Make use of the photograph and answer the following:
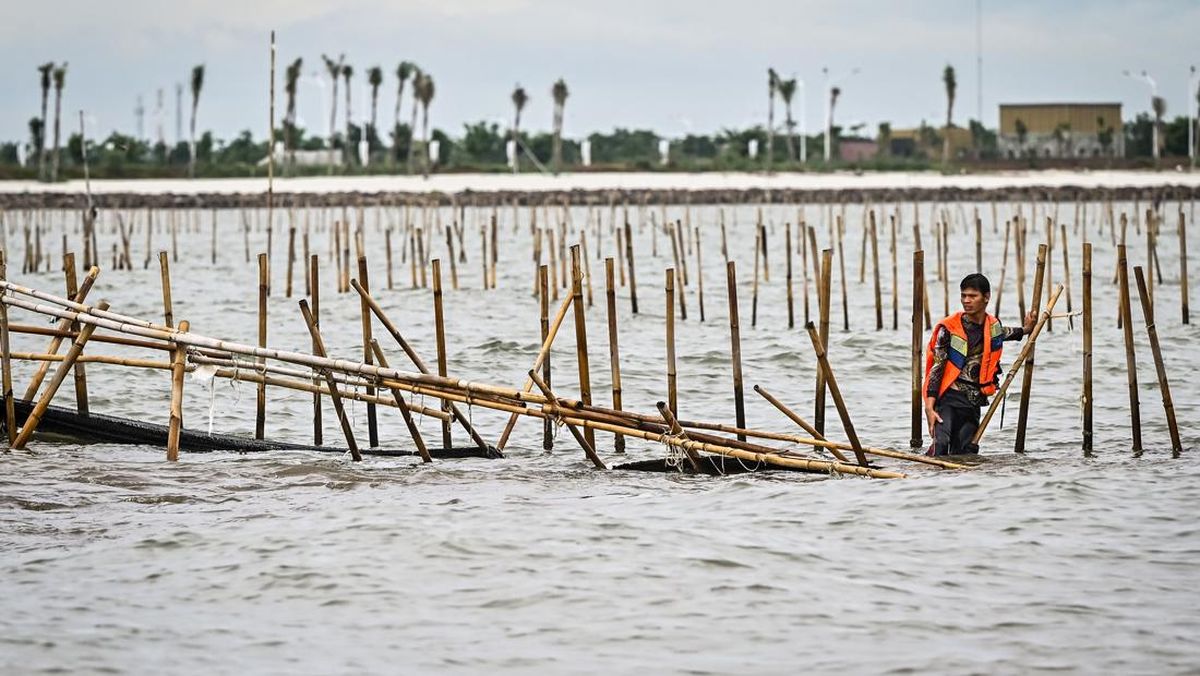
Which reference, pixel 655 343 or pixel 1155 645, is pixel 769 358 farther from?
pixel 1155 645

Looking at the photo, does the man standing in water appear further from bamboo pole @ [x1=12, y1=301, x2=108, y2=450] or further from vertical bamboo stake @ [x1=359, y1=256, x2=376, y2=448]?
bamboo pole @ [x1=12, y1=301, x2=108, y2=450]

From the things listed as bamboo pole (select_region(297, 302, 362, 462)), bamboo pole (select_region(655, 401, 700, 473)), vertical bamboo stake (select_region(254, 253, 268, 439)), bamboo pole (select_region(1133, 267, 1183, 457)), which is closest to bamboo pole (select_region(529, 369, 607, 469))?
bamboo pole (select_region(655, 401, 700, 473))

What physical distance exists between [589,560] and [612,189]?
5593cm

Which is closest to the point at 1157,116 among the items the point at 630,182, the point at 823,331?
the point at 630,182

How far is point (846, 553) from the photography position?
7.93 m

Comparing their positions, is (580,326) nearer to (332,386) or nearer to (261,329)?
(332,386)

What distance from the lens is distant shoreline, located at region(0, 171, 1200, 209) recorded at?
59.8 meters

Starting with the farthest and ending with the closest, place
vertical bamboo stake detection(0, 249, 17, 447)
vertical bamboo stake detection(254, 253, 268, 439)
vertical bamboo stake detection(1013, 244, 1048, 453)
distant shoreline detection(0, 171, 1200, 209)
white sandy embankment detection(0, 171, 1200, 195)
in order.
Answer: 1. white sandy embankment detection(0, 171, 1200, 195)
2. distant shoreline detection(0, 171, 1200, 209)
3. vertical bamboo stake detection(254, 253, 268, 439)
4. vertical bamboo stake detection(1013, 244, 1048, 453)
5. vertical bamboo stake detection(0, 249, 17, 447)

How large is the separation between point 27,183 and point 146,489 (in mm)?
64315

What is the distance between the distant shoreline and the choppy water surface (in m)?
44.4

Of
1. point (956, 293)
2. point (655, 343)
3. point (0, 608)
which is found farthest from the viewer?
point (956, 293)

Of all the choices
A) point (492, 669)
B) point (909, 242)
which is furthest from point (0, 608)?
point (909, 242)

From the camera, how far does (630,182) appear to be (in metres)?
76.4

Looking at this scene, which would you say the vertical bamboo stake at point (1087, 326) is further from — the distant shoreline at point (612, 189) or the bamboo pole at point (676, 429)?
the distant shoreline at point (612, 189)
